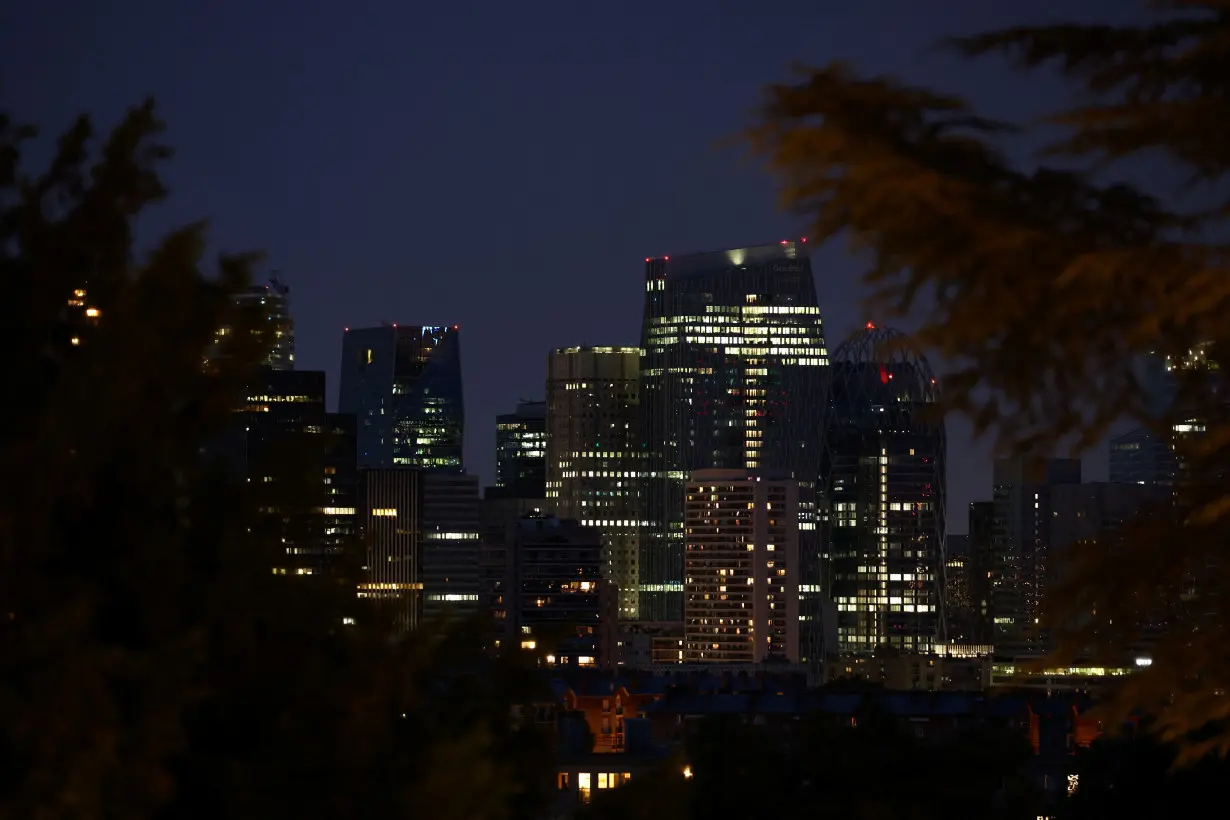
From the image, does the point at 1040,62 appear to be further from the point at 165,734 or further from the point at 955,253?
the point at 165,734

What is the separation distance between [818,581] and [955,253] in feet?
576

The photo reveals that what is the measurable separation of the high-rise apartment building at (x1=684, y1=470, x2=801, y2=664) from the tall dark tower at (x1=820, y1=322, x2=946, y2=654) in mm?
4577

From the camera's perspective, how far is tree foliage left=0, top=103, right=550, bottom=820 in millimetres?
5391

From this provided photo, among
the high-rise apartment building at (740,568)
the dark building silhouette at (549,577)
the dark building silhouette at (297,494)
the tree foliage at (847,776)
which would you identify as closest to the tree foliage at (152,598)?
the dark building silhouette at (297,494)

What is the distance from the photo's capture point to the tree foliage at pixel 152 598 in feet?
17.7

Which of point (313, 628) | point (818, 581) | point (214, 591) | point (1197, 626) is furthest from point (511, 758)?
point (818, 581)

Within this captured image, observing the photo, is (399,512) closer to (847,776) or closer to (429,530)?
(429,530)

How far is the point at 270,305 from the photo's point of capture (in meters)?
7.41

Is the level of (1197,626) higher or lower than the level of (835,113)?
lower

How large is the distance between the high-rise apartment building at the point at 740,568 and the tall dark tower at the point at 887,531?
4.58 m

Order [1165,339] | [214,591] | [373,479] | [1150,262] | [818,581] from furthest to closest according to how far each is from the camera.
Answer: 1. [818,581]
2. [373,479]
3. [214,591]
4. [1165,339]
5. [1150,262]

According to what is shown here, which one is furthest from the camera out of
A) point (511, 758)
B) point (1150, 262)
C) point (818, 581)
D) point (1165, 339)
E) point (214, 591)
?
point (818, 581)

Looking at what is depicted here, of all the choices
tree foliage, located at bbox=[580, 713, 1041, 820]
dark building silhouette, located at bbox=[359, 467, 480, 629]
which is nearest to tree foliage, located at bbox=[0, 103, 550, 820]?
tree foliage, located at bbox=[580, 713, 1041, 820]

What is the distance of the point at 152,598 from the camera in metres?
5.99
